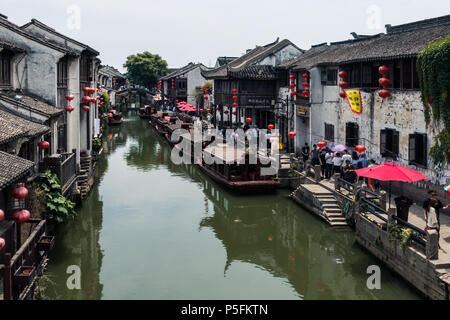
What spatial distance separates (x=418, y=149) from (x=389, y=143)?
227 cm

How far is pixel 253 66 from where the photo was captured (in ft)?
127

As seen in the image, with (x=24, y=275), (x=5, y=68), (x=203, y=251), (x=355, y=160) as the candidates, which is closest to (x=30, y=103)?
(x=5, y=68)

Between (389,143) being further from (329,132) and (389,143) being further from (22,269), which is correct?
(22,269)

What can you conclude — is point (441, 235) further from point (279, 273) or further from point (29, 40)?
point (29, 40)

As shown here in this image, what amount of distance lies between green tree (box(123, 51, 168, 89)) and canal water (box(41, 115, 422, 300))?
69.3 metres

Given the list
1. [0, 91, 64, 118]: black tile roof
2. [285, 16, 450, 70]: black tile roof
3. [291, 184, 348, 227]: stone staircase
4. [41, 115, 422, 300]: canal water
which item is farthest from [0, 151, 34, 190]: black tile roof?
[285, 16, 450, 70]: black tile roof

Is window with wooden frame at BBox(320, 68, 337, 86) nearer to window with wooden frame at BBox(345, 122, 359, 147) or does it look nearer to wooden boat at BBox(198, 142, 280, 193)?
window with wooden frame at BBox(345, 122, 359, 147)

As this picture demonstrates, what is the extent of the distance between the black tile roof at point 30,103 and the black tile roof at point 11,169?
4959 mm

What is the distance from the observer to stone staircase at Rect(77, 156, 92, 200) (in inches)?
965

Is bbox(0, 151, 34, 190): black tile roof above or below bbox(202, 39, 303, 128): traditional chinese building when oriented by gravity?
below

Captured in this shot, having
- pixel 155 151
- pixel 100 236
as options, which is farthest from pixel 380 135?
pixel 155 151

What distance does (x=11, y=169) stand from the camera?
1155 cm

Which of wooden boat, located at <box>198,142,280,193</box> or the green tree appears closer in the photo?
wooden boat, located at <box>198,142,280,193</box>

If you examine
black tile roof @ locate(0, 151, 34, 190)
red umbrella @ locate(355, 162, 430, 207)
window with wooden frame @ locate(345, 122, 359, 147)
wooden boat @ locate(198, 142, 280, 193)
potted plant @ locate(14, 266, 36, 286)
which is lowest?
potted plant @ locate(14, 266, 36, 286)
